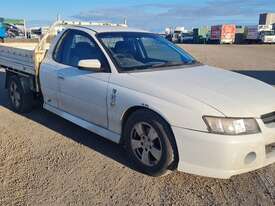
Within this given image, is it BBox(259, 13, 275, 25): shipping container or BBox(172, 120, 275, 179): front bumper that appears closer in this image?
BBox(172, 120, 275, 179): front bumper

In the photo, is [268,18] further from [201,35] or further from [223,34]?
[223,34]

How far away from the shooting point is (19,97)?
21.6 feet

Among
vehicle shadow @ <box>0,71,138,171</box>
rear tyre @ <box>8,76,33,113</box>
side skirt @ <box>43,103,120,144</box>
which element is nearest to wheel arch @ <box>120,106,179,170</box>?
side skirt @ <box>43,103,120,144</box>

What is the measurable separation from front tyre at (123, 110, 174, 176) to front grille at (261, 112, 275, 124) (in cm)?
102

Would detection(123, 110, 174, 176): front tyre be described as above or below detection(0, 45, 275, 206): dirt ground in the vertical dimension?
above

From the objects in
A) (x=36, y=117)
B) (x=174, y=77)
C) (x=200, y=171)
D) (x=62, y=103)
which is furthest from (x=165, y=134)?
(x=36, y=117)

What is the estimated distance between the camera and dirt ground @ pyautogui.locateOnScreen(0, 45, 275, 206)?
11.8 ft

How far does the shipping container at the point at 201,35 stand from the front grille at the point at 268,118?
65561 mm

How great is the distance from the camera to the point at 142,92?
3.99m

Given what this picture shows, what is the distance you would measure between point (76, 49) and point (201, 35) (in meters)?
66.9

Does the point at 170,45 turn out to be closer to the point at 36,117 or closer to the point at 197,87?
the point at 197,87

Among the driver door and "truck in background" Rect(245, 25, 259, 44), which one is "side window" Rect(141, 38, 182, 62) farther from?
"truck in background" Rect(245, 25, 259, 44)

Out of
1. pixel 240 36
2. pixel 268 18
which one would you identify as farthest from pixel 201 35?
pixel 268 18

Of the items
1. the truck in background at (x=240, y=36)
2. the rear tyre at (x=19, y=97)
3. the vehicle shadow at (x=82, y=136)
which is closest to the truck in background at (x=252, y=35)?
the truck in background at (x=240, y=36)
